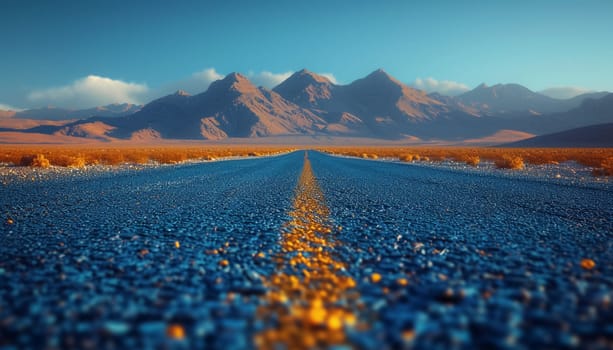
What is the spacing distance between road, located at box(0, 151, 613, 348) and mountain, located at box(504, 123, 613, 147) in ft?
380

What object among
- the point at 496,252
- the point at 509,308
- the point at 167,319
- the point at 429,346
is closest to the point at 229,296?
the point at 167,319

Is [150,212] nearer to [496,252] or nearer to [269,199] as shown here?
[269,199]

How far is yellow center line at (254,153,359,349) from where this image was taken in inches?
102

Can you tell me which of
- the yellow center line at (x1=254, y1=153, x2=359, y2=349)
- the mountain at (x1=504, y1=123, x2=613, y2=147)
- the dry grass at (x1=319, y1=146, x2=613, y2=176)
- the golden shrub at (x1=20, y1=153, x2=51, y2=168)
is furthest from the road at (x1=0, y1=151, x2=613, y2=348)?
the mountain at (x1=504, y1=123, x2=613, y2=147)

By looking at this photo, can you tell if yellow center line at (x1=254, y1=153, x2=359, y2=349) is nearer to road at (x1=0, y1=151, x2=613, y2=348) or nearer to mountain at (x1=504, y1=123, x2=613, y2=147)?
road at (x1=0, y1=151, x2=613, y2=348)

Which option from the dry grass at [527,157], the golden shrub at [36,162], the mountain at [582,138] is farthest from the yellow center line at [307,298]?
the mountain at [582,138]

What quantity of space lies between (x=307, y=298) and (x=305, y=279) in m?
0.57

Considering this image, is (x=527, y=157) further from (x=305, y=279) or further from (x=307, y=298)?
→ (x=307, y=298)

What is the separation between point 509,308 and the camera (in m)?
3.09

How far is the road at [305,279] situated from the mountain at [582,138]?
116 m

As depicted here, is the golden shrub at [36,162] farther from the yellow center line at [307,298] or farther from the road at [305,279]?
the yellow center line at [307,298]

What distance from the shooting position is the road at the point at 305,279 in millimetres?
2637

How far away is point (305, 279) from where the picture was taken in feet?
12.9

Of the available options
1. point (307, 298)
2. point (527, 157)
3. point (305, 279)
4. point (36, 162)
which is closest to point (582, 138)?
point (527, 157)
